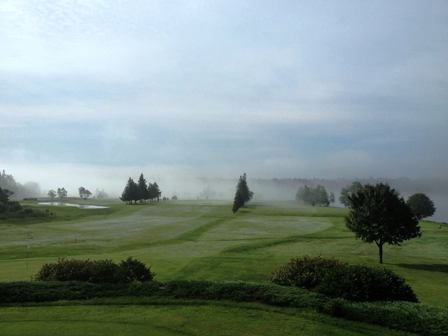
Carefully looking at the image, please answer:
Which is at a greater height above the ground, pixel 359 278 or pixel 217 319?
pixel 359 278

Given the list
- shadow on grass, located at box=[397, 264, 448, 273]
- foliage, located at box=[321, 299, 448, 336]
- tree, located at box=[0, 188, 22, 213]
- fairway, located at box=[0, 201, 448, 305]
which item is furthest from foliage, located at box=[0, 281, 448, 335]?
tree, located at box=[0, 188, 22, 213]

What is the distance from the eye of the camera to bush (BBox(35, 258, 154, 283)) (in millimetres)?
24797

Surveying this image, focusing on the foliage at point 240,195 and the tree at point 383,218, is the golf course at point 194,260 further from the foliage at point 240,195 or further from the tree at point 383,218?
the foliage at point 240,195

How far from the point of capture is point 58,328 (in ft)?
58.8

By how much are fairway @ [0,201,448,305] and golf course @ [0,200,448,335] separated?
13 centimetres

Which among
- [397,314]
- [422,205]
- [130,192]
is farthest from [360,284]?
[130,192]

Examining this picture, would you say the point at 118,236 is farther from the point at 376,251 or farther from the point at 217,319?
the point at 217,319

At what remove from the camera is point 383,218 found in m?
51.6

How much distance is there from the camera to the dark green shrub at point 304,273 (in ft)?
77.4

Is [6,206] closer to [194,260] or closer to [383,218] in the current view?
[194,260]

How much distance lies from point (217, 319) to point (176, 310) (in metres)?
2.27

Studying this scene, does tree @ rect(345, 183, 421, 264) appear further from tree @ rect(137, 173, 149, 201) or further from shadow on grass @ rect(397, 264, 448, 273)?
tree @ rect(137, 173, 149, 201)

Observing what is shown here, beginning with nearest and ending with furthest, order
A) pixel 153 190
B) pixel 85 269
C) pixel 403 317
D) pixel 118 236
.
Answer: pixel 403 317, pixel 85 269, pixel 118 236, pixel 153 190

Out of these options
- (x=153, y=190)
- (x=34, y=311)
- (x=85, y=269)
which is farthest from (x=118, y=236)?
(x=153, y=190)
